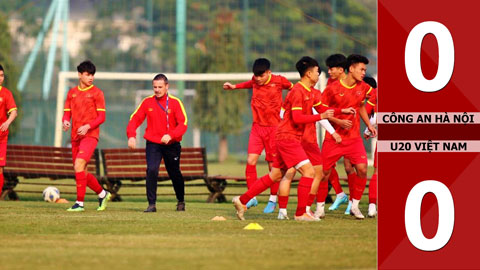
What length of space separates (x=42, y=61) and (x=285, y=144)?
126 ft

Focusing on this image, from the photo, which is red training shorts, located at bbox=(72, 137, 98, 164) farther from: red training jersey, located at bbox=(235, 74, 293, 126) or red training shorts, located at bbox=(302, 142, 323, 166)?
red training shorts, located at bbox=(302, 142, 323, 166)

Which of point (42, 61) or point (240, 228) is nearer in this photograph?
point (240, 228)

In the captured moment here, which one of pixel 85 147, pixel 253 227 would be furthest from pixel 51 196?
pixel 253 227

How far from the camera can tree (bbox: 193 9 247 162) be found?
43.7 m

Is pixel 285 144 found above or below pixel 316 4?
below

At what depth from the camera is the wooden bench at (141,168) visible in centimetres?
1861

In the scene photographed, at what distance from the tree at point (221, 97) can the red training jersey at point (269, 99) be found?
26.3 meters

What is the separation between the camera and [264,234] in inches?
458

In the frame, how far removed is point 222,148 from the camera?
1751 inches

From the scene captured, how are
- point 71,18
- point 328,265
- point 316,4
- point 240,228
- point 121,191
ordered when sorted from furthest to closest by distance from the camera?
point 71,18 → point 316,4 → point 121,191 → point 240,228 → point 328,265

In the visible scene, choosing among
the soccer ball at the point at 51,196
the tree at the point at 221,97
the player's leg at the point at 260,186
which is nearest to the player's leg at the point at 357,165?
the player's leg at the point at 260,186

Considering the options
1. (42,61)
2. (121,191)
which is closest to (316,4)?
(42,61)

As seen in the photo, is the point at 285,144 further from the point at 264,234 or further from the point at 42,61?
the point at 42,61

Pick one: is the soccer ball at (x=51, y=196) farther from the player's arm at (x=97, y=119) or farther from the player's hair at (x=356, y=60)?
the player's hair at (x=356, y=60)
